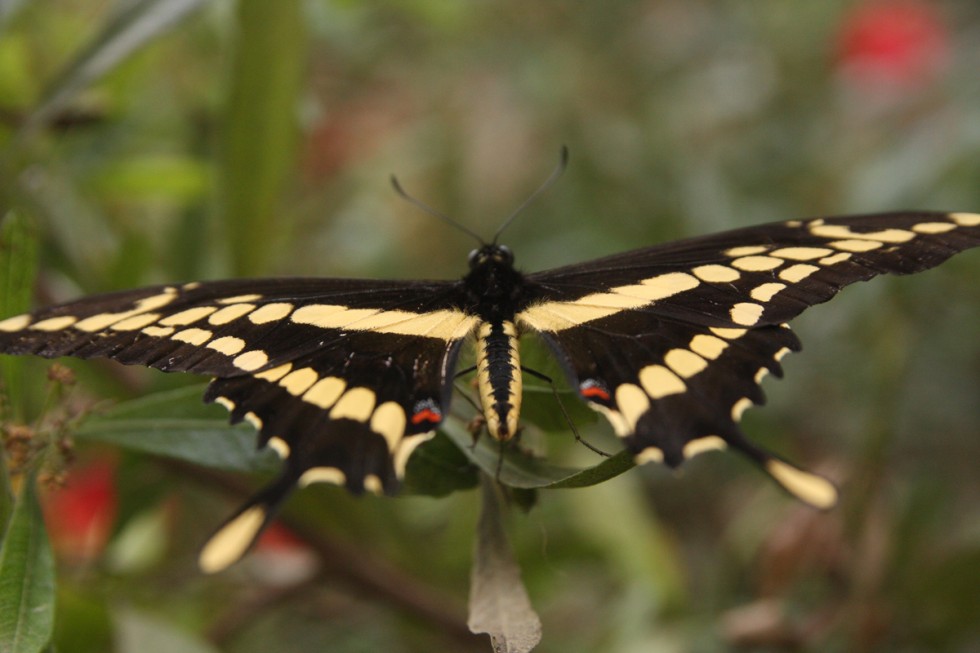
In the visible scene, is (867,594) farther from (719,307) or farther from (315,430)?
(315,430)

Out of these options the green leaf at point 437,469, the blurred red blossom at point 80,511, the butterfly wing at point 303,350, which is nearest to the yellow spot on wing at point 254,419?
the butterfly wing at point 303,350

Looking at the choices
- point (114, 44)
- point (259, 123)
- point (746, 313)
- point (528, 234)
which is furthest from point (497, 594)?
point (528, 234)

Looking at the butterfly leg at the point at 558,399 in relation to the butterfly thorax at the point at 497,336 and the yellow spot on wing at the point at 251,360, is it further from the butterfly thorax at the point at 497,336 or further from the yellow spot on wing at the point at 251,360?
the yellow spot on wing at the point at 251,360

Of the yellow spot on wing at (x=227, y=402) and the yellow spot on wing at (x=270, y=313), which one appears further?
the yellow spot on wing at (x=270, y=313)

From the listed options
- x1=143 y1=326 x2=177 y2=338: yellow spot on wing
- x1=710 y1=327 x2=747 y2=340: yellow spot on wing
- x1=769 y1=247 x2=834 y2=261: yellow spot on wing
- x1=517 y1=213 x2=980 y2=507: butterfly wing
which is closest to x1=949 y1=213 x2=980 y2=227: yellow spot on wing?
x1=517 y1=213 x2=980 y2=507: butterfly wing

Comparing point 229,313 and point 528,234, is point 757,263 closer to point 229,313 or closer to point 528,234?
point 229,313

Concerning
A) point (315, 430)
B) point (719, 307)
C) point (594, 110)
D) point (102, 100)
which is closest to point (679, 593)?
point (719, 307)
